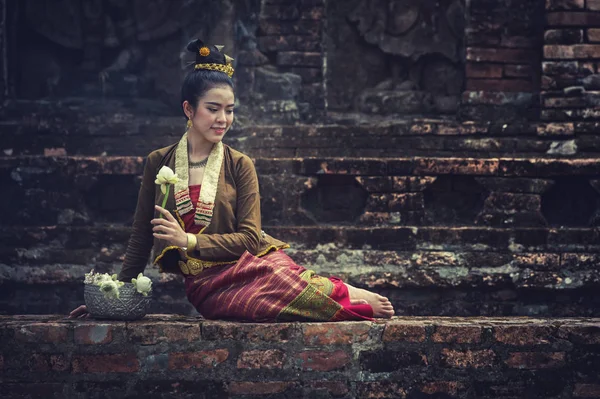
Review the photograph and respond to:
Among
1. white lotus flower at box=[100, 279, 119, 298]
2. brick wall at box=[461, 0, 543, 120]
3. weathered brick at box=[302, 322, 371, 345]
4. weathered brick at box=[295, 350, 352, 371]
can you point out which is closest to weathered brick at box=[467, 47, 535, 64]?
brick wall at box=[461, 0, 543, 120]

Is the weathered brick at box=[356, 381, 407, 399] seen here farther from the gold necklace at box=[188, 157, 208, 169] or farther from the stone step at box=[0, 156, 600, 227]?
the stone step at box=[0, 156, 600, 227]

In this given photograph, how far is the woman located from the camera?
3543 mm

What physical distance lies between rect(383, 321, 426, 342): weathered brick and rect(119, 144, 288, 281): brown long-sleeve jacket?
24.1 inches

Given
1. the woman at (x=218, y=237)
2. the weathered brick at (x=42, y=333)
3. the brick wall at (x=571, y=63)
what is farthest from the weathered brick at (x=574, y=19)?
the weathered brick at (x=42, y=333)

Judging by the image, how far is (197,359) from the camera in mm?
3488

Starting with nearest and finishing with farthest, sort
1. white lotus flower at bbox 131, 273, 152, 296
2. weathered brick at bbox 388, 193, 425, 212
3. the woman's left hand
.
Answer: the woman's left hand → white lotus flower at bbox 131, 273, 152, 296 → weathered brick at bbox 388, 193, 425, 212

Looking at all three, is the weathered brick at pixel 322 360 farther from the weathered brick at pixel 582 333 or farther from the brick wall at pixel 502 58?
the brick wall at pixel 502 58

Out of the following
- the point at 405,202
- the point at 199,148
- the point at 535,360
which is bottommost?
the point at 535,360

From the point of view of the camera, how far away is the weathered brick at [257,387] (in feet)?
11.4

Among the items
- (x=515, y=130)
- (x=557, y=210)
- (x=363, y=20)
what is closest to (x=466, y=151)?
A: (x=515, y=130)

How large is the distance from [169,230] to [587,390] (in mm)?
1797

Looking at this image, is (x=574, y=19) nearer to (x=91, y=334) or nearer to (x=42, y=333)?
(x=91, y=334)

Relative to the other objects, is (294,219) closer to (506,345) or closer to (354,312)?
(354,312)

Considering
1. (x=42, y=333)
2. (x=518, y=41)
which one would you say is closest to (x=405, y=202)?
(x=518, y=41)
